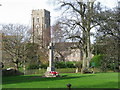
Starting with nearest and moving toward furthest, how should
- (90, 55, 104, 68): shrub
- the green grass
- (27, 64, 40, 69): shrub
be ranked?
the green grass → (90, 55, 104, 68): shrub → (27, 64, 40, 69): shrub

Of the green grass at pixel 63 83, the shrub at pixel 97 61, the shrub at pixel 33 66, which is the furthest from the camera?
the shrub at pixel 33 66

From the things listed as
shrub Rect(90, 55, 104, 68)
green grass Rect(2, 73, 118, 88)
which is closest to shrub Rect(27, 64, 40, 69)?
shrub Rect(90, 55, 104, 68)

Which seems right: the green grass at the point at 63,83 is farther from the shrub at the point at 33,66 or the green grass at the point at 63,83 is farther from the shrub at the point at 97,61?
the shrub at the point at 33,66

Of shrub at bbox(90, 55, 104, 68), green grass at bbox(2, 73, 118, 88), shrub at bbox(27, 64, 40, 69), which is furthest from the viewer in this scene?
shrub at bbox(27, 64, 40, 69)

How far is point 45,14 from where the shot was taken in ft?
380

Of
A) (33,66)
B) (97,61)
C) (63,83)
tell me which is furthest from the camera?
(33,66)

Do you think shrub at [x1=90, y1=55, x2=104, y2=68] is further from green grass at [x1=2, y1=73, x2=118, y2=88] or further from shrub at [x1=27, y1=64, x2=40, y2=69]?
green grass at [x1=2, y1=73, x2=118, y2=88]

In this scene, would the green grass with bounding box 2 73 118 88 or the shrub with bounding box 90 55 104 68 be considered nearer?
the green grass with bounding box 2 73 118 88

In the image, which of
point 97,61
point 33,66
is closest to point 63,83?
point 97,61

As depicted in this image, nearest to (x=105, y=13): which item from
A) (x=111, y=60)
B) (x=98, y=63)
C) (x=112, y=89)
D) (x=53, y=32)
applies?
(x=111, y=60)

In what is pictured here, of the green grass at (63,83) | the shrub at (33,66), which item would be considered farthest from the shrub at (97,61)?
the green grass at (63,83)

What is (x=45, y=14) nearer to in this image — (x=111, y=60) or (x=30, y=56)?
(x=30, y=56)

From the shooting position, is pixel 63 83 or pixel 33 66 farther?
pixel 33 66

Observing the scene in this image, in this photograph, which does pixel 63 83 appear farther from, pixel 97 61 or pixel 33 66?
pixel 33 66
